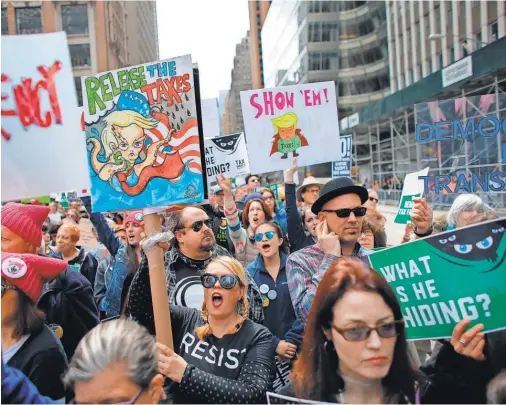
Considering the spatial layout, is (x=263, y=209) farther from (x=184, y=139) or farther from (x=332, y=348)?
(x=332, y=348)

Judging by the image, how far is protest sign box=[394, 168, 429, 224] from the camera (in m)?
5.76

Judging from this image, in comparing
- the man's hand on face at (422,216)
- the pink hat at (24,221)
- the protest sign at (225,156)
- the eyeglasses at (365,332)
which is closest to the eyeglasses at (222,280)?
the eyeglasses at (365,332)

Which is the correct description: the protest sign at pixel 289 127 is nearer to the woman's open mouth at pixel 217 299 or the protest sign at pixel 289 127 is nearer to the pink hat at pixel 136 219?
the pink hat at pixel 136 219

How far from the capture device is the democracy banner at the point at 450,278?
2.10 m

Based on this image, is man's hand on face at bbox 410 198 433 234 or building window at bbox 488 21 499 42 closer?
man's hand on face at bbox 410 198 433 234

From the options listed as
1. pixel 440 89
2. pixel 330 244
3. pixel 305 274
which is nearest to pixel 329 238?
pixel 330 244

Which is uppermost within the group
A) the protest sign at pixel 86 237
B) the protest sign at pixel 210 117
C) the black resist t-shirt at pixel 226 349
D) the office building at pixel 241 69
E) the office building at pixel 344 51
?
the office building at pixel 241 69

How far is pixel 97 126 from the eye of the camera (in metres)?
3.08

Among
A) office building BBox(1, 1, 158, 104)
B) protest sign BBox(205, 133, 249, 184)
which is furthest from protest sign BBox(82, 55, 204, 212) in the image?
office building BBox(1, 1, 158, 104)

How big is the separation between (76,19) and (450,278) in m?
53.6

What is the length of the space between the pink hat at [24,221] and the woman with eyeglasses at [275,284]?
155 centimetres

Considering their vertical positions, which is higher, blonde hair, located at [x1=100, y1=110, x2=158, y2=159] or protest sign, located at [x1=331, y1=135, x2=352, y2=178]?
blonde hair, located at [x1=100, y1=110, x2=158, y2=159]

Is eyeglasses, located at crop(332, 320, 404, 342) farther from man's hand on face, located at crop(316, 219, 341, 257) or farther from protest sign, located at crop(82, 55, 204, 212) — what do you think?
protest sign, located at crop(82, 55, 204, 212)

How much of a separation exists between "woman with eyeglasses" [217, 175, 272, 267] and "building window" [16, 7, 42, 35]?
4866 cm
